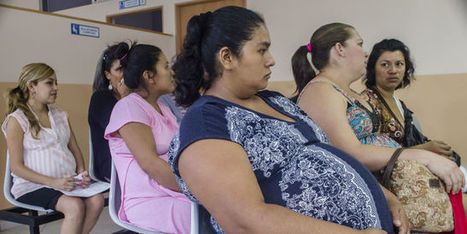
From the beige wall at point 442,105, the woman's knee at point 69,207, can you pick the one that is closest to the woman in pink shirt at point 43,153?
the woman's knee at point 69,207

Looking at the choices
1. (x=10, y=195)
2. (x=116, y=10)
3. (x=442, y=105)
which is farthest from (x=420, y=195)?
(x=116, y=10)

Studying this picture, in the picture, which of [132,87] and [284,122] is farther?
[132,87]

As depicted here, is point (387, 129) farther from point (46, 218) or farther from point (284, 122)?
point (46, 218)

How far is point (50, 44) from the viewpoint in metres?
3.72

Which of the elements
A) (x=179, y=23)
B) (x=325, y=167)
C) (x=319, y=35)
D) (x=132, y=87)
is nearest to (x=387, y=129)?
(x=319, y=35)

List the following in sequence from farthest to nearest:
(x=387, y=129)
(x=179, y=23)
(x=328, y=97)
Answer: (x=179, y=23)
(x=387, y=129)
(x=328, y=97)

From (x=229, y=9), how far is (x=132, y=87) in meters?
0.92

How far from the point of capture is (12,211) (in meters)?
2.30

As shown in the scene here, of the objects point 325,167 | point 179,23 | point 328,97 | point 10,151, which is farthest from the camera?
point 179,23

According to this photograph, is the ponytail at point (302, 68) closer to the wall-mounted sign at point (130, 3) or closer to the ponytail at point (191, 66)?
the ponytail at point (191, 66)

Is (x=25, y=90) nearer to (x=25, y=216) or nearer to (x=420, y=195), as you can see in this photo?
(x=25, y=216)

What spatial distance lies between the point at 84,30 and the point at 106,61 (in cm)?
169

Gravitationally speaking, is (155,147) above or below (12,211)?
above

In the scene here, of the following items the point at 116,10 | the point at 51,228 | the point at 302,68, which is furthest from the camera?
the point at 116,10
